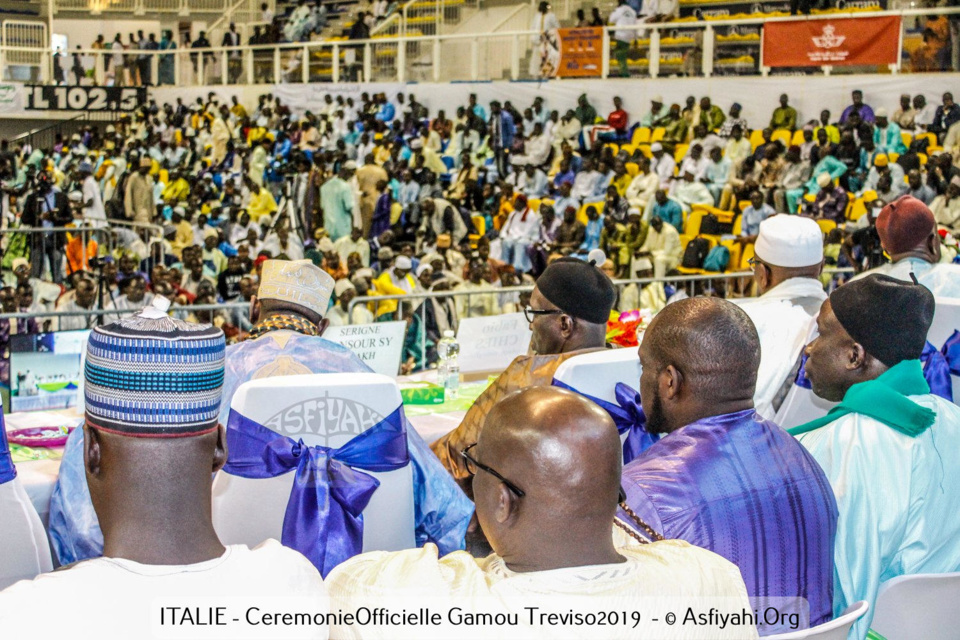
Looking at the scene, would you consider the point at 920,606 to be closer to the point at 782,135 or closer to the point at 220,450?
the point at 220,450

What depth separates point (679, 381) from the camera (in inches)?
101

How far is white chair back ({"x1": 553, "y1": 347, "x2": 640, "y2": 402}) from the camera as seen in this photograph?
3.15 m

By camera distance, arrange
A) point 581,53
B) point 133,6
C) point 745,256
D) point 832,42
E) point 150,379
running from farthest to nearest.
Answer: point 133,6
point 581,53
point 832,42
point 745,256
point 150,379

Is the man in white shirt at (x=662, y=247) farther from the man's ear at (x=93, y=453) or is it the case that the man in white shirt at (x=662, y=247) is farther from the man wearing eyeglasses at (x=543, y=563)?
the man's ear at (x=93, y=453)

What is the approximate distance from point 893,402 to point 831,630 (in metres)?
0.83

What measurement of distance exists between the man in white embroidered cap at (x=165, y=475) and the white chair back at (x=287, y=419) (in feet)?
3.64

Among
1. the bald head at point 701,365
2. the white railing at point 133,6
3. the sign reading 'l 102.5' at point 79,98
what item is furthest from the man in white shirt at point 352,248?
the white railing at point 133,6

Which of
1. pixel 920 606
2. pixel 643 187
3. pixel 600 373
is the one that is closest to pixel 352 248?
pixel 643 187

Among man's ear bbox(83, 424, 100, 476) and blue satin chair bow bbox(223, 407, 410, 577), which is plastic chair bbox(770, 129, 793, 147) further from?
man's ear bbox(83, 424, 100, 476)

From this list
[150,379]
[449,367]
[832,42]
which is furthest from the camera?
[832,42]

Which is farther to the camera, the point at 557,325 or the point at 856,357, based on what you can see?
the point at 557,325

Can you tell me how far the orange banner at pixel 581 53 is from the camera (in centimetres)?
1636

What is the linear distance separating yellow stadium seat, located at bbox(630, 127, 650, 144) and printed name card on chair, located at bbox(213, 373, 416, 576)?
1257 cm

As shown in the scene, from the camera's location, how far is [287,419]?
285cm
